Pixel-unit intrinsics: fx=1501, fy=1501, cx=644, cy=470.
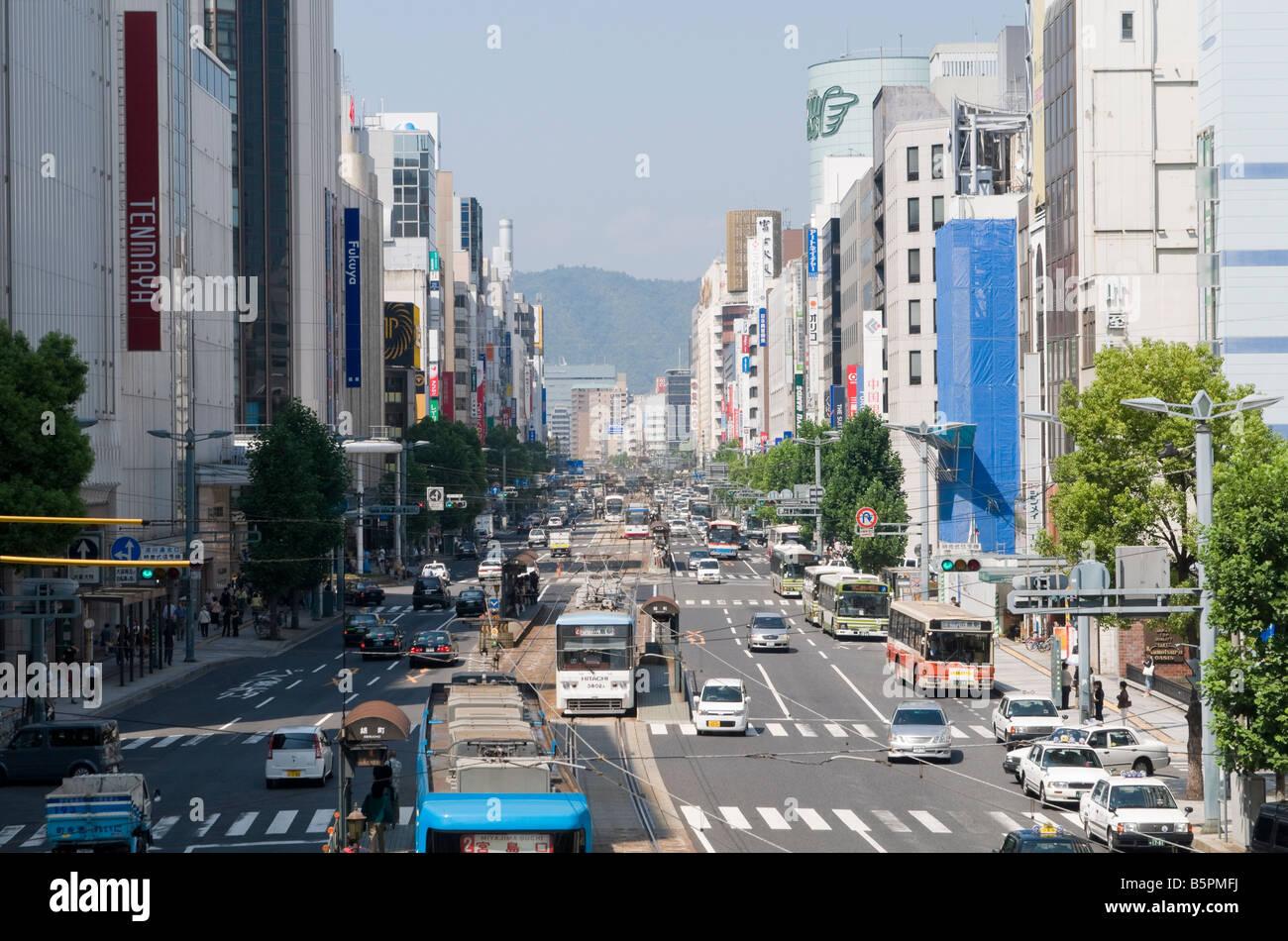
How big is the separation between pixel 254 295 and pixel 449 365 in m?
85.3

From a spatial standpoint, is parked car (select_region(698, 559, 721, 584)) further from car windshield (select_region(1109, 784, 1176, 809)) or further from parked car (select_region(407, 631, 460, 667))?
car windshield (select_region(1109, 784, 1176, 809))

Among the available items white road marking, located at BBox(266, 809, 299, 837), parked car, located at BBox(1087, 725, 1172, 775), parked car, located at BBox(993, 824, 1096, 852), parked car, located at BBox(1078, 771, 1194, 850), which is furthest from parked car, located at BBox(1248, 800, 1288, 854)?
white road marking, located at BBox(266, 809, 299, 837)

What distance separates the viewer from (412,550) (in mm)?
126500

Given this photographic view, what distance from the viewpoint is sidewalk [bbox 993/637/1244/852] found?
31.7 metres

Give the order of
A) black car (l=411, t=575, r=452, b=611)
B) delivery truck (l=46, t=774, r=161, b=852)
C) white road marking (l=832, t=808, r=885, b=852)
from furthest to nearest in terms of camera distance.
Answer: black car (l=411, t=575, r=452, b=611), white road marking (l=832, t=808, r=885, b=852), delivery truck (l=46, t=774, r=161, b=852)

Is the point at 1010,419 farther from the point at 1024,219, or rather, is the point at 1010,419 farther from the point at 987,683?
the point at 987,683

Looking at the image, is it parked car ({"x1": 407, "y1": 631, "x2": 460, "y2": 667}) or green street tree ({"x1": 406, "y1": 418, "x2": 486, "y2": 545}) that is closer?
parked car ({"x1": 407, "y1": 631, "x2": 460, "y2": 667})

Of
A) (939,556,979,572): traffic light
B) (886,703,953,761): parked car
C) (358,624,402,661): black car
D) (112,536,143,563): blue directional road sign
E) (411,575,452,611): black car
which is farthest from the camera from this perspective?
(411,575,452,611): black car

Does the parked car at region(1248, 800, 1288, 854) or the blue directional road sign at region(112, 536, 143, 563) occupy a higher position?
the blue directional road sign at region(112, 536, 143, 563)

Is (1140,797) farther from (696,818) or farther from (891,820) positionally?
(696,818)

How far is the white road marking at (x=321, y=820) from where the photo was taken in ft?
93.0

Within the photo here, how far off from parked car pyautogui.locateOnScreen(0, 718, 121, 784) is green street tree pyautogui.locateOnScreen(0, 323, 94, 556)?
797 cm

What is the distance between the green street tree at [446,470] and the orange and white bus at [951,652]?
236 ft
